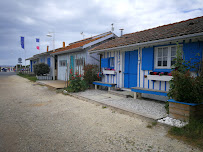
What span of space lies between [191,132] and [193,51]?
121 inches

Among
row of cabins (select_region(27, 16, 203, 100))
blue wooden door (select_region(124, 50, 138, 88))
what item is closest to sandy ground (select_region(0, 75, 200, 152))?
row of cabins (select_region(27, 16, 203, 100))

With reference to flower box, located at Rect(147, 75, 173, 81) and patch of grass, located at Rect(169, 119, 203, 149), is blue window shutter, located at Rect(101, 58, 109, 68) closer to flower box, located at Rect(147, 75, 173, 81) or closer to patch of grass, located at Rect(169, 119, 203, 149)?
flower box, located at Rect(147, 75, 173, 81)

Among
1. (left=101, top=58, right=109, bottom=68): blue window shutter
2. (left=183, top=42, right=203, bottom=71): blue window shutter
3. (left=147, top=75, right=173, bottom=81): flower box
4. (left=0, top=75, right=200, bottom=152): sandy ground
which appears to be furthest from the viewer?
(left=101, top=58, right=109, bottom=68): blue window shutter

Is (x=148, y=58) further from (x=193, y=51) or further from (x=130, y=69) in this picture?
(x=193, y=51)

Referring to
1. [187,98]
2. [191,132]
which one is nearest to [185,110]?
[187,98]

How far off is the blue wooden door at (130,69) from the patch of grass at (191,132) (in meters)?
4.12

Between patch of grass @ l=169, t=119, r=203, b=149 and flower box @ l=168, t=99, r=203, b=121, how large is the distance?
0.56 ft

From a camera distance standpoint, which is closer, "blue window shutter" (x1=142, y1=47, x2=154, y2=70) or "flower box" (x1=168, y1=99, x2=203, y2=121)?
"flower box" (x1=168, y1=99, x2=203, y2=121)

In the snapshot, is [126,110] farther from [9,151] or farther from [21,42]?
[21,42]

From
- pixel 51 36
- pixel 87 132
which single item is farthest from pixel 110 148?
pixel 51 36

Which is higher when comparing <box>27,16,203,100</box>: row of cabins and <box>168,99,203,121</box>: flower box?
<box>27,16,203,100</box>: row of cabins

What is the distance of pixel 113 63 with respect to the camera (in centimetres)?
897

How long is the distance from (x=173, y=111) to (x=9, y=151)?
150 inches

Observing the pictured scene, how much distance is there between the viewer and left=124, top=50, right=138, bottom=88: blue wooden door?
24.9ft
